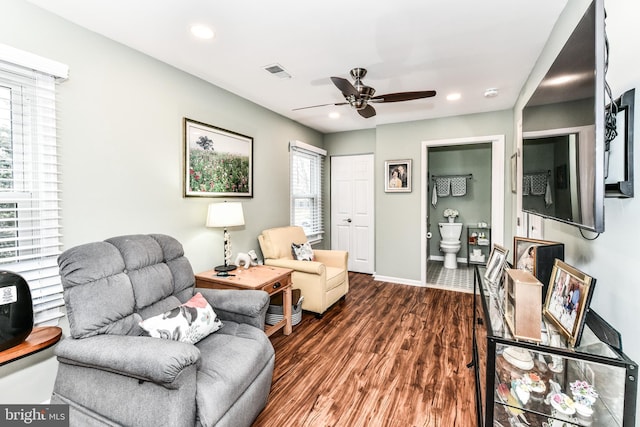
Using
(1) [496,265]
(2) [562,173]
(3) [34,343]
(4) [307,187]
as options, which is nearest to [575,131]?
(2) [562,173]

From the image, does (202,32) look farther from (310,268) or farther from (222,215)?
(310,268)

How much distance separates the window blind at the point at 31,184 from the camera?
5.65 ft

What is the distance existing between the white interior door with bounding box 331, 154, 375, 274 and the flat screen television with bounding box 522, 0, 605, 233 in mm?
3540

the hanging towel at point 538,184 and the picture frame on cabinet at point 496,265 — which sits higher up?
the hanging towel at point 538,184

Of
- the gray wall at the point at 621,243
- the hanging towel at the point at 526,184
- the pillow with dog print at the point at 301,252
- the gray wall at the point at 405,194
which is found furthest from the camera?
the gray wall at the point at 405,194

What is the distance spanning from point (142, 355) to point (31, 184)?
4.40ft

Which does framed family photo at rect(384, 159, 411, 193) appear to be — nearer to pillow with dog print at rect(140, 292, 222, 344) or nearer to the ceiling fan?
the ceiling fan

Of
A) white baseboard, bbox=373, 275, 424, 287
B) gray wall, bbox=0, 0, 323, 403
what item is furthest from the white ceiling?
white baseboard, bbox=373, 275, 424, 287

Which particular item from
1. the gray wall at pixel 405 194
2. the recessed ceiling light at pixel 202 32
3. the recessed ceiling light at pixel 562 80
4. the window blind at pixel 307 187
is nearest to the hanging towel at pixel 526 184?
the recessed ceiling light at pixel 562 80

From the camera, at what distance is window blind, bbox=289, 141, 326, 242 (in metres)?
4.55

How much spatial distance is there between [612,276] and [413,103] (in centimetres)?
294

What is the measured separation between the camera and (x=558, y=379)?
1.22 m

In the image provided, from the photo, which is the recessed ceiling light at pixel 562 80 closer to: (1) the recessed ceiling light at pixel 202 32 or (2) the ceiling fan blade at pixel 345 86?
(2) the ceiling fan blade at pixel 345 86

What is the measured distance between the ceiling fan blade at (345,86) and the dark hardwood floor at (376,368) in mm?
2246
